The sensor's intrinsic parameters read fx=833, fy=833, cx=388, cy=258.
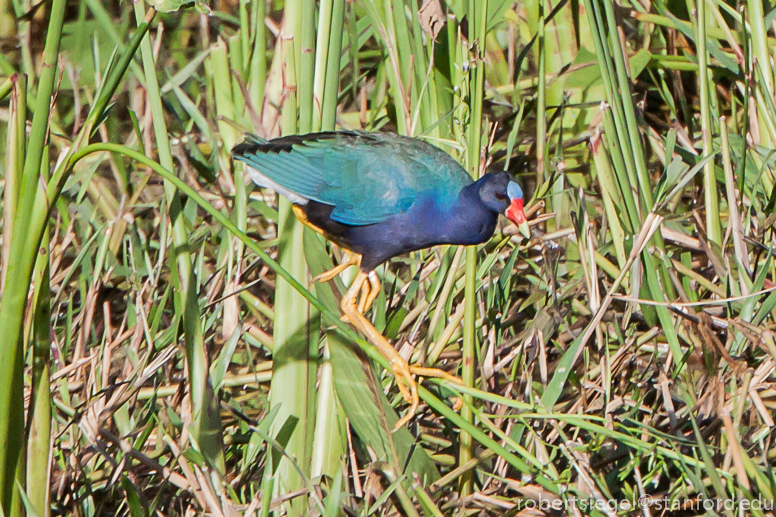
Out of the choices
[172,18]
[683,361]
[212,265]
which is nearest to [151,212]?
[212,265]

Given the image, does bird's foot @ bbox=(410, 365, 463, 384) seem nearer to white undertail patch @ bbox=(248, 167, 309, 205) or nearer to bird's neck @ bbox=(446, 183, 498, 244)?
bird's neck @ bbox=(446, 183, 498, 244)

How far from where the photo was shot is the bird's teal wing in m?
1.79

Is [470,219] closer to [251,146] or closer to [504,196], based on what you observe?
[504,196]

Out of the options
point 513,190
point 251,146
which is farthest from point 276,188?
point 513,190

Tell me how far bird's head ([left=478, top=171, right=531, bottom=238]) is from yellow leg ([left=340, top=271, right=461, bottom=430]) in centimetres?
31

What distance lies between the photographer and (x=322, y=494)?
157cm

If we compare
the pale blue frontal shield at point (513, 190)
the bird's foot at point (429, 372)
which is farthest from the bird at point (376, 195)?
the bird's foot at point (429, 372)

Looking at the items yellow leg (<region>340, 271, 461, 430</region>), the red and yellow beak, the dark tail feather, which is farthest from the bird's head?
the dark tail feather

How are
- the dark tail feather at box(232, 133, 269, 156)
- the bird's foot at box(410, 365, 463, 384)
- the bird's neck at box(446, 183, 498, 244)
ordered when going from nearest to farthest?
the bird's foot at box(410, 365, 463, 384)
the bird's neck at box(446, 183, 498, 244)
the dark tail feather at box(232, 133, 269, 156)

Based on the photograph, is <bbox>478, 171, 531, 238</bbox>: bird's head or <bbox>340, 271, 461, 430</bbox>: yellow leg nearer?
<bbox>340, 271, 461, 430</bbox>: yellow leg

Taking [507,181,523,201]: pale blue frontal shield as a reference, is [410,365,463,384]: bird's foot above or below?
below

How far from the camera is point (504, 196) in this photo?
172 cm

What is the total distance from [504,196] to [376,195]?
285 mm

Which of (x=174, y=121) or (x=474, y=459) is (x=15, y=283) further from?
(x=174, y=121)
